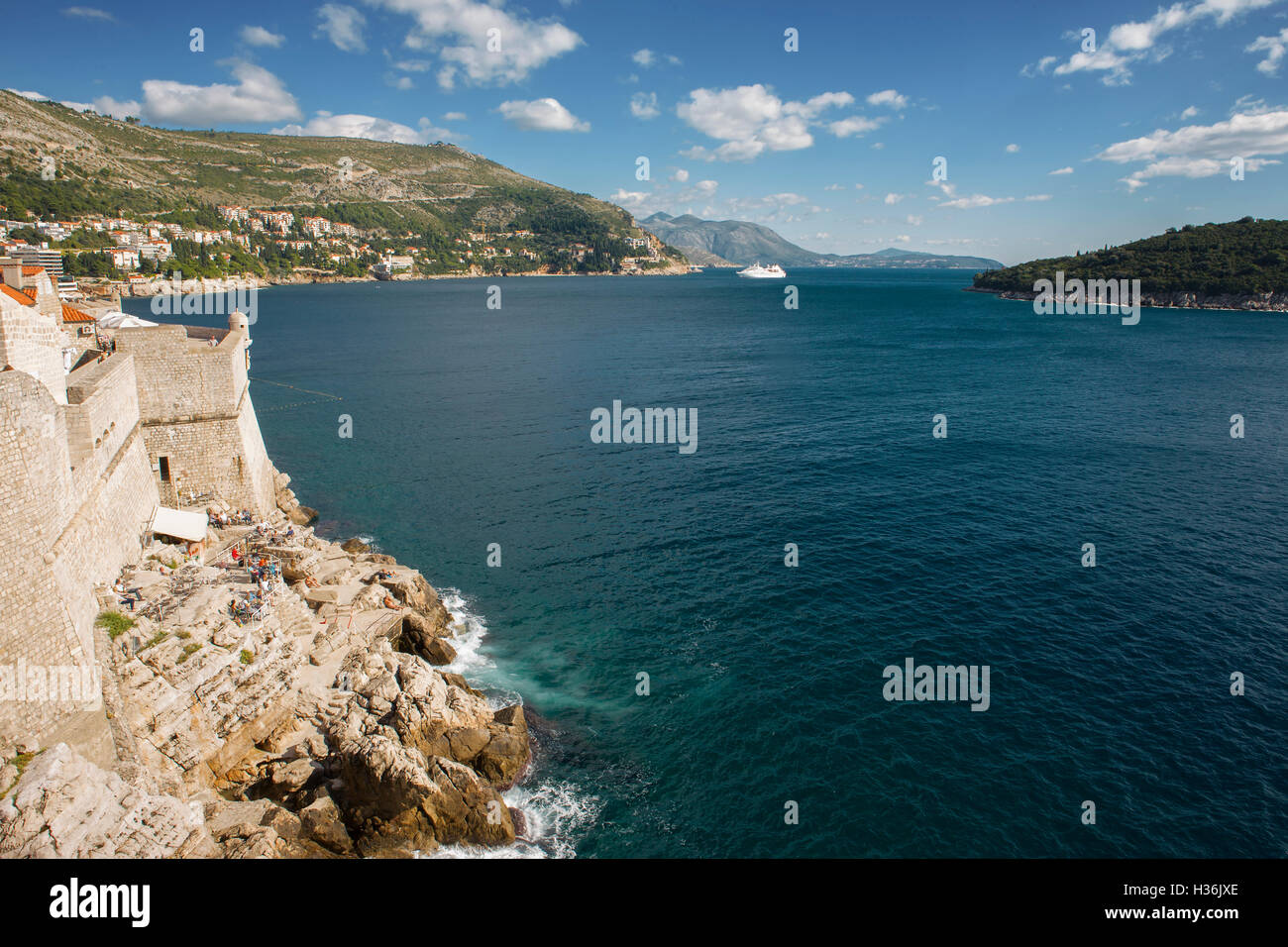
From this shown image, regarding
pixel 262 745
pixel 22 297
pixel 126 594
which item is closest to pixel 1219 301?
pixel 262 745

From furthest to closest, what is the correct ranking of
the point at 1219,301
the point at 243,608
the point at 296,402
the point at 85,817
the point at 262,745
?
the point at 1219,301
the point at 296,402
the point at 243,608
the point at 262,745
the point at 85,817

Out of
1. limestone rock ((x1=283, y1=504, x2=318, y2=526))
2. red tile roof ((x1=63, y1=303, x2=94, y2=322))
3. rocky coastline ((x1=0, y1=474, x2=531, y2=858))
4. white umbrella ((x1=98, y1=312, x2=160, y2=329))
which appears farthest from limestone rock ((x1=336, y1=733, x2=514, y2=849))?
red tile roof ((x1=63, y1=303, x2=94, y2=322))

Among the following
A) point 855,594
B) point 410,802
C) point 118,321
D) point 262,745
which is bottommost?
point 410,802

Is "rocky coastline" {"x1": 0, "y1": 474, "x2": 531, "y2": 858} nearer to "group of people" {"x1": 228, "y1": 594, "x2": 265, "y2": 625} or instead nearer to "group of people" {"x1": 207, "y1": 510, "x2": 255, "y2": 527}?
"group of people" {"x1": 228, "y1": 594, "x2": 265, "y2": 625}

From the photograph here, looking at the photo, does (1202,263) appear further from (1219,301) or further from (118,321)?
(118,321)

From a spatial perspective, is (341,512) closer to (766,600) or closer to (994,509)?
(766,600)

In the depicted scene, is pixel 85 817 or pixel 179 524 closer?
pixel 85 817

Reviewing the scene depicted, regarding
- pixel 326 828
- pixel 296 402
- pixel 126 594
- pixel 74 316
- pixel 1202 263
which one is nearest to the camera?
pixel 326 828

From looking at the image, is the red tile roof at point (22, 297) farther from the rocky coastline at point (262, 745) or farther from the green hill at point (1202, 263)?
the green hill at point (1202, 263)
